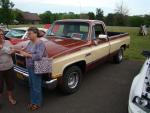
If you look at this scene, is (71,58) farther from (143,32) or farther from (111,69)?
(143,32)

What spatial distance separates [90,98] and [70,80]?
2.22 ft

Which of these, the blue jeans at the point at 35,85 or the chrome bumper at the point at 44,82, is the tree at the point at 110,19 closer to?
the chrome bumper at the point at 44,82

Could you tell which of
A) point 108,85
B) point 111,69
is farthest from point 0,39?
point 111,69

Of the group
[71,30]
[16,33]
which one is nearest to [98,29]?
[71,30]

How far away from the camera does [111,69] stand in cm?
859

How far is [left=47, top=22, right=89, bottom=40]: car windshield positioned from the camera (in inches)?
265

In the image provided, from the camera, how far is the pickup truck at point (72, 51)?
17.2 ft

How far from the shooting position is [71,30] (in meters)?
7.01

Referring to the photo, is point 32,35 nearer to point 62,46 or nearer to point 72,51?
point 62,46

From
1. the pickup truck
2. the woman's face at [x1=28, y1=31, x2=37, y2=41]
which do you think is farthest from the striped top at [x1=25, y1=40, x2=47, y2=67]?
the pickup truck

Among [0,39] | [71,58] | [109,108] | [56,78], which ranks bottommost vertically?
[109,108]

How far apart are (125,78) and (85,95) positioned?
2109 mm

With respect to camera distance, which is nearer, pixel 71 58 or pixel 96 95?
pixel 71 58

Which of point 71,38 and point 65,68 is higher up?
point 71,38
